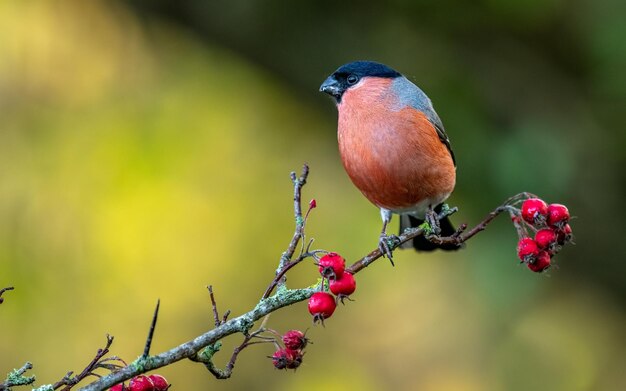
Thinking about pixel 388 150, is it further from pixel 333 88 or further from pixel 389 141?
pixel 333 88

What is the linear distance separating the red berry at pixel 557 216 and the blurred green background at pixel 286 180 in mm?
2460

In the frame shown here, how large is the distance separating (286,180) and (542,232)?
4.07 metres

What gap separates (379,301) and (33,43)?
10.2 feet

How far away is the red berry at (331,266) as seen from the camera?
206 centimetres

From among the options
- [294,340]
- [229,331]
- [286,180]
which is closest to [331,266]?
[294,340]

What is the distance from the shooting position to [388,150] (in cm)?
314

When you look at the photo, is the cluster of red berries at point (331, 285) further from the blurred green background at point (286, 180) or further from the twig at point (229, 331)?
the blurred green background at point (286, 180)

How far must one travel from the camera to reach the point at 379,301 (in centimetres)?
663

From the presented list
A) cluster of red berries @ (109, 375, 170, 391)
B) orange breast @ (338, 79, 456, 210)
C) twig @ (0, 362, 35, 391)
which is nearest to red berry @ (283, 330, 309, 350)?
cluster of red berries @ (109, 375, 170, 391)

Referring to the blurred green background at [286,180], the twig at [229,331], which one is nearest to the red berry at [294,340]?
the twig at [229,331]

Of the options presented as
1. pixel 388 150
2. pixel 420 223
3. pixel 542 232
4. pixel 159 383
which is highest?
pixel 388 150

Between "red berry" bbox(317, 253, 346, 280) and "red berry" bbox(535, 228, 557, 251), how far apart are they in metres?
0.57

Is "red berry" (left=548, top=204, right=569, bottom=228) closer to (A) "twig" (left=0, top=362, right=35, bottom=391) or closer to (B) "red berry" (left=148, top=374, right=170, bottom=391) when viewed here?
(B) "red berry" (left=148, top=374, right=170, bottom=391)

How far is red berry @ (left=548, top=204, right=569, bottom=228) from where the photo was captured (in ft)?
7.50
